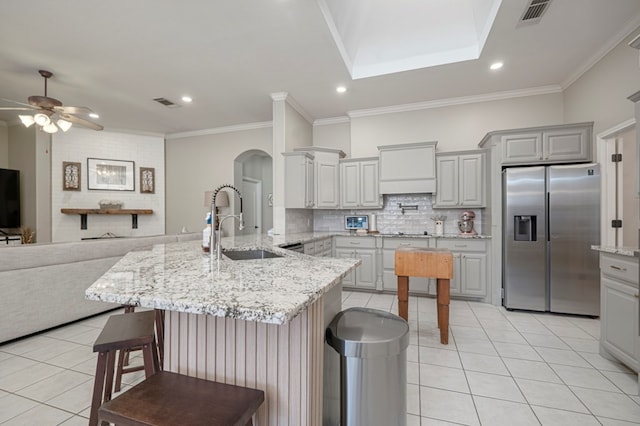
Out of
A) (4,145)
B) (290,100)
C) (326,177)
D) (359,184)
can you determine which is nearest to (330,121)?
(290,100)

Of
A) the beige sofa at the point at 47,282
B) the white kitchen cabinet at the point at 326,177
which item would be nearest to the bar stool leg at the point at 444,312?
the white kitchen cabinet at the point at 326,177

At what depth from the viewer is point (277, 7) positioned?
2568 millimetres

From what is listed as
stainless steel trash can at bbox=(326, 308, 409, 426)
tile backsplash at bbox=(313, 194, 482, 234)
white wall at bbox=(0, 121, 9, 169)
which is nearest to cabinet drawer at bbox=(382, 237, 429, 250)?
tile backsplash at bbox=(313, 194, 482, 234)

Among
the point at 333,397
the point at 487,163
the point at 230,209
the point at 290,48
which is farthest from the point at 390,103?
the point at 333,397

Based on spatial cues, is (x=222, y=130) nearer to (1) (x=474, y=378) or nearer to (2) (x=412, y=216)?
(2) (x=412, y=216)

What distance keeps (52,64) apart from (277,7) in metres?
3.10

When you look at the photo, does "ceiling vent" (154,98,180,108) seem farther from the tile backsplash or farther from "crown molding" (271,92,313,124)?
the tile backsplash

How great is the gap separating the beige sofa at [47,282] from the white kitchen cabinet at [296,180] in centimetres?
231

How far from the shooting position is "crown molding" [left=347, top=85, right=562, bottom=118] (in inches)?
164

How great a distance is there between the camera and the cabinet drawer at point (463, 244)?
3.91m

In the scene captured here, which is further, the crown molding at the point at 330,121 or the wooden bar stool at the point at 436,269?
the crown molding at the point at 330,121

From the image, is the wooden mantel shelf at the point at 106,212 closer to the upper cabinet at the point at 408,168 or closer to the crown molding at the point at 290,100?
the crown molding at the point at 290,100

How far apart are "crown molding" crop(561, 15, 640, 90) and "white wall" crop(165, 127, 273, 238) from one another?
4868 mm

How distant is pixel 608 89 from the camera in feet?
10.4
